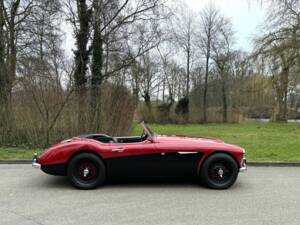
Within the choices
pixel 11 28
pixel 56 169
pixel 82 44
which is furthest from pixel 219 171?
pixel 11 28

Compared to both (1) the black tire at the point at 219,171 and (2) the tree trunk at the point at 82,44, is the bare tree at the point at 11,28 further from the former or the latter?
(1) the black tire at the point at 219,171

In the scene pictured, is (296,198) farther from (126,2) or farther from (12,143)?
(126,2)

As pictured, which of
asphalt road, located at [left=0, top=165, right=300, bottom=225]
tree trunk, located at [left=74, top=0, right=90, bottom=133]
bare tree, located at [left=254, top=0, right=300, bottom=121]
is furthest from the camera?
bare tree, located at [left=254, top=0, right=300, bottom=121]

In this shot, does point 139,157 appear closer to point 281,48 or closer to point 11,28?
point 11,28

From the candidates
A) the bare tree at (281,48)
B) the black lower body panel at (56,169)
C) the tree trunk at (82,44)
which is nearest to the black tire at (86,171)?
the black lower body panel at (56,169)

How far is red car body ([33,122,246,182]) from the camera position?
6.13m

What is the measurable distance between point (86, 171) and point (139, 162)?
99 centimetres

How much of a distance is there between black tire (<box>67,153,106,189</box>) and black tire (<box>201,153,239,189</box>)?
1.90 meters

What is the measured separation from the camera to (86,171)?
6.15 m

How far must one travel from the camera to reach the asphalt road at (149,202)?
4512mm

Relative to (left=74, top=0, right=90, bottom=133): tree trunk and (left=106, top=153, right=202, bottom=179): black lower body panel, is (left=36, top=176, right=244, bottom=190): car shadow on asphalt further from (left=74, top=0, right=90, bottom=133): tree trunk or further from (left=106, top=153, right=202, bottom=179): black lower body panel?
(left=74, top=0, right=90, bottom=133): tree trunk

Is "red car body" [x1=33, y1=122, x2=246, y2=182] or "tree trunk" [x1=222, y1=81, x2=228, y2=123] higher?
"tree trunk" [x1=222, y1=81, x2=228, y2=123]

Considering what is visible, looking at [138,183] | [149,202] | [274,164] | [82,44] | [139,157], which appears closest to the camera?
[149,202]

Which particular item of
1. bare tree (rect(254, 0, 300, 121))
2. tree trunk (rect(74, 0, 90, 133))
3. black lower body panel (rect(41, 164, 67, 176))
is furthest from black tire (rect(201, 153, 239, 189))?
bare tree (rect(254, 0, 300, 121))
